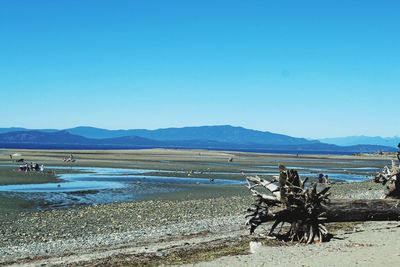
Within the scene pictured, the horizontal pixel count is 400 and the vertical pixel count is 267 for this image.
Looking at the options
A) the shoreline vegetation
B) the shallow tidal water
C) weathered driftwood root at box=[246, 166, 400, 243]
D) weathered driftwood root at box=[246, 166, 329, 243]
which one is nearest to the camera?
the shoreline vegetation

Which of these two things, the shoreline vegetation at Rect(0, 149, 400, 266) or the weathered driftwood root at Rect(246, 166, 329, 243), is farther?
the weathered driftwood root at Rect(246, 166, 329, 243)

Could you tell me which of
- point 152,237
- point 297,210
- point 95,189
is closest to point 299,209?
point 297,210

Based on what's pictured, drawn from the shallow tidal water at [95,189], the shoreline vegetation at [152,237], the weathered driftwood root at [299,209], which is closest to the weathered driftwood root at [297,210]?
the weathered driftwood root at [299,209]

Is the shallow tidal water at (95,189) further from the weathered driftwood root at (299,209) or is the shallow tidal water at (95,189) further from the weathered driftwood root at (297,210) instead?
the weathered driftwood root at (297,210)

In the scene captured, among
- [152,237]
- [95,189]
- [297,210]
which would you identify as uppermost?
[297,210]

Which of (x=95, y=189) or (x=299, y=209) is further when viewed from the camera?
(x=95, y=189)

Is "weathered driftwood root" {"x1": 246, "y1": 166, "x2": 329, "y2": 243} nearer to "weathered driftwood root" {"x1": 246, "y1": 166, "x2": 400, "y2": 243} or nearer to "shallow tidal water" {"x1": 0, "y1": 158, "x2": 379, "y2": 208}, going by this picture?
"weathered driftwood root" {"x1": 246, "y1": 166, "x2": 400, "y2": 243}

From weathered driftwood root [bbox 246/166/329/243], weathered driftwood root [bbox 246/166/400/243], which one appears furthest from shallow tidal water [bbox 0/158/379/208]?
weathered driftwood root [bbox 246/166/329/243]

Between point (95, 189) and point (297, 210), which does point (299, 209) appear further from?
point (95, 189)

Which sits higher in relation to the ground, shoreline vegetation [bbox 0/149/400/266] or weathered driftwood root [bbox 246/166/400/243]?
weathered driftwood root [bbox 246/166/400/243]

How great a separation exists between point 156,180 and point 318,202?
33.2 metres

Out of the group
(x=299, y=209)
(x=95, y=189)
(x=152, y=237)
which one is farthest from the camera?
(x=95, y=189)

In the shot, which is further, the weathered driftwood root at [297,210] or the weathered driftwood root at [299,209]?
the weathered driftwood root at [299,209]

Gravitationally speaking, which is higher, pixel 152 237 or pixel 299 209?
pixel 299 209
